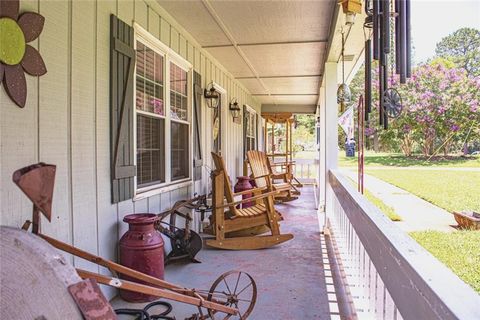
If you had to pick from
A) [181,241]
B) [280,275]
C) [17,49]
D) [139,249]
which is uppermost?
[17,49]

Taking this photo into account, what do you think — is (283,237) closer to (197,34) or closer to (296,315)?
(296,315)

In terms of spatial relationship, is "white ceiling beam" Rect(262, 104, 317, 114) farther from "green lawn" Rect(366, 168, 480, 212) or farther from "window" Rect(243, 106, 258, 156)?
"green lawn" Rect(366, 168, 480, 212)

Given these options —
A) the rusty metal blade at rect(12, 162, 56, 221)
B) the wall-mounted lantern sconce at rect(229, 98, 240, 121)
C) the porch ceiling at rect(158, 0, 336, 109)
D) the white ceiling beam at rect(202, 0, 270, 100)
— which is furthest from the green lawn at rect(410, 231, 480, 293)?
the wall-mounted lantern sconce at rect(229, 98, 240, 121)

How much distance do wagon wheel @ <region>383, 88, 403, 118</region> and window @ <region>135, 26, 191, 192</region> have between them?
205 centimetres

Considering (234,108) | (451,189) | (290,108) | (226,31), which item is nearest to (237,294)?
(226,31)

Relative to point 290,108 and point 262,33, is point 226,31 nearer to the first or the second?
point 262,33

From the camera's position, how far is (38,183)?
130 cm

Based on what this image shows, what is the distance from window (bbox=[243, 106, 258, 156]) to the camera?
8.63m

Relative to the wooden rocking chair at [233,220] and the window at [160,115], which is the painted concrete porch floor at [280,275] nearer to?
the wooden rocking chair at [233,220]

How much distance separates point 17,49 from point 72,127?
594 mm

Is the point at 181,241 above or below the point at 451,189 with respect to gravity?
below

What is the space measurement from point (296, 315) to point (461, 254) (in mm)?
2225

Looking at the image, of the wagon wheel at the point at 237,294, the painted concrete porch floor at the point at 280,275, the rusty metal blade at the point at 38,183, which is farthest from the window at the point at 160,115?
the rusty metal blade at the point at 38,183

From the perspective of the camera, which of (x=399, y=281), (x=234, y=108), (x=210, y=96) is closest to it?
(x=399, y=281)
